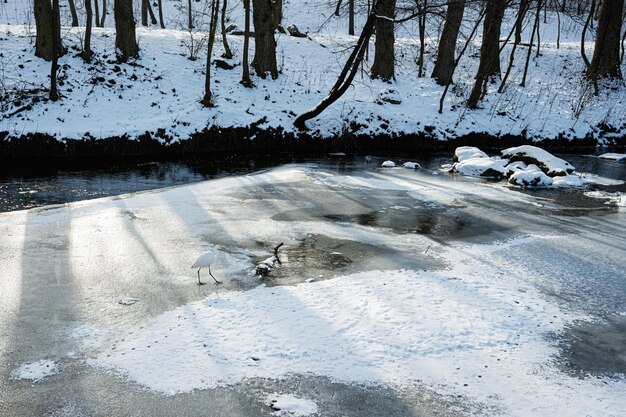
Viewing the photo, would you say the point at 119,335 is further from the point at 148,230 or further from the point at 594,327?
the point at 594,327

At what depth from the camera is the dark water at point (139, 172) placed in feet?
38.3

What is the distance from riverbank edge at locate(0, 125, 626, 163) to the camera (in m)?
15.5

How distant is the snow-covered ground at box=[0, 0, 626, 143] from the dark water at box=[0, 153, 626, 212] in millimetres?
1761

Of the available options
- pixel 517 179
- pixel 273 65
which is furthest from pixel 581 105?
pixel 273 65

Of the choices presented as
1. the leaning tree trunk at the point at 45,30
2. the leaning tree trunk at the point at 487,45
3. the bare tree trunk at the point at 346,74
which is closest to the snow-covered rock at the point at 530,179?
the bare tree trunk at the point at 346,74

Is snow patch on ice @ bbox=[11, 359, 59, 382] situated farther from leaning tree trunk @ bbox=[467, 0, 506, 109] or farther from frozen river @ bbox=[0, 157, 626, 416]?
leaning tree trunk @ bbox=[467, 0, 506, 109]

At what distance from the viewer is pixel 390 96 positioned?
2041cm

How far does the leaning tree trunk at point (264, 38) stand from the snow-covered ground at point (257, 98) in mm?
664

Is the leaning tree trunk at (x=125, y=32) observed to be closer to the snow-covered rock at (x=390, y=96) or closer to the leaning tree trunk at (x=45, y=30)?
the leaning tree trunk at (x=45, y=30)

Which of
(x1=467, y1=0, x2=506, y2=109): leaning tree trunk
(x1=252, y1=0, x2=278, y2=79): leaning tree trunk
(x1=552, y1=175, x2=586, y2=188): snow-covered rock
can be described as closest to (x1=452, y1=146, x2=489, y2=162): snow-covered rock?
(x1=552, y1=175, x2=586, y2=188): snow-covered rock

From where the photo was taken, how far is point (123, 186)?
12.7m

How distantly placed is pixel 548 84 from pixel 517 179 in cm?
1267

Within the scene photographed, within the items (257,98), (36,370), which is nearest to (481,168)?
(257,98)

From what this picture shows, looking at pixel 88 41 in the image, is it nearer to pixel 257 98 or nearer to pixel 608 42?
pixel 257 98
